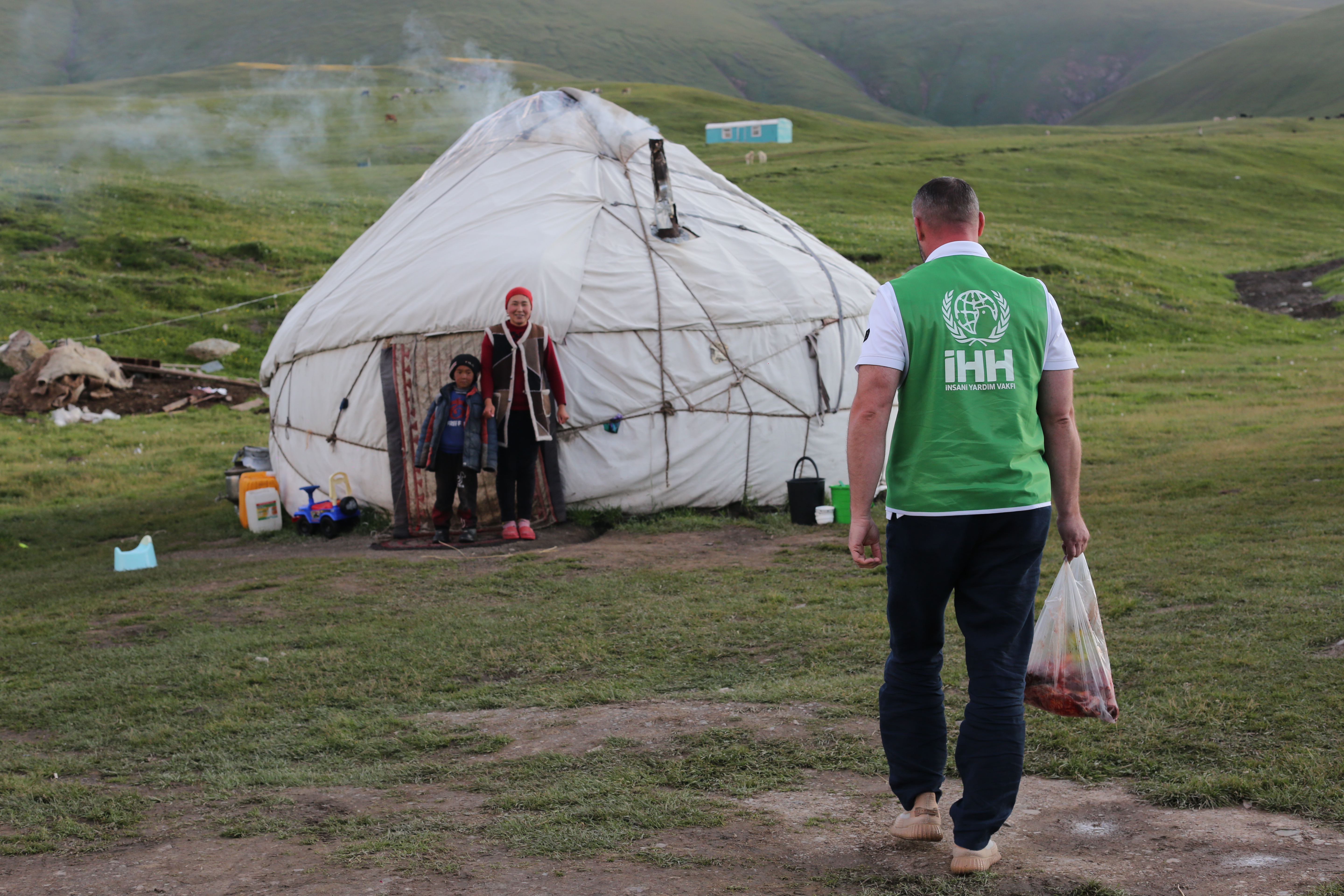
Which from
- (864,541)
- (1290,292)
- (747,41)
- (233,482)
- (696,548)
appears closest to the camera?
(864,541)

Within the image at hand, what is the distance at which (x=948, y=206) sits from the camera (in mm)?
2902

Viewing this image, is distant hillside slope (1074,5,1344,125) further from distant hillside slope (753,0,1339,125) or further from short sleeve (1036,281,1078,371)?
short sleeve (1036,281,1078,371)

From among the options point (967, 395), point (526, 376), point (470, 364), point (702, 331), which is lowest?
point (967, 395)

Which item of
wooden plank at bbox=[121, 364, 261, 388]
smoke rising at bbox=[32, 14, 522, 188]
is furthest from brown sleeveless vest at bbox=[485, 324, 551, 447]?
smoke rising at bbox=[32, 14, 522, 188]

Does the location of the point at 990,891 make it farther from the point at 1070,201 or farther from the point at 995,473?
the point at 1070,201

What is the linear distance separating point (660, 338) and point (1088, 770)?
234 inches

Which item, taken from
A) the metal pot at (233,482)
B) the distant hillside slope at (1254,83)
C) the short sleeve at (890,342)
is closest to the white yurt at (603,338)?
the metal pot at (233,482)

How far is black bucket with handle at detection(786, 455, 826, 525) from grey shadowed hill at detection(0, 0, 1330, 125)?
245 ft

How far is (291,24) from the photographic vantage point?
→ 102375mm

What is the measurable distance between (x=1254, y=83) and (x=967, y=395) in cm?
10246

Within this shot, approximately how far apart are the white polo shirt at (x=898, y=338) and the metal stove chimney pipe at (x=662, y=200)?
672 cm

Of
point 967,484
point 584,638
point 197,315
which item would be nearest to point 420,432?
point 584,638

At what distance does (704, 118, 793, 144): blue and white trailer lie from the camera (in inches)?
1951

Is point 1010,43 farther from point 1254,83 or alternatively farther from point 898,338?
point 898,338
